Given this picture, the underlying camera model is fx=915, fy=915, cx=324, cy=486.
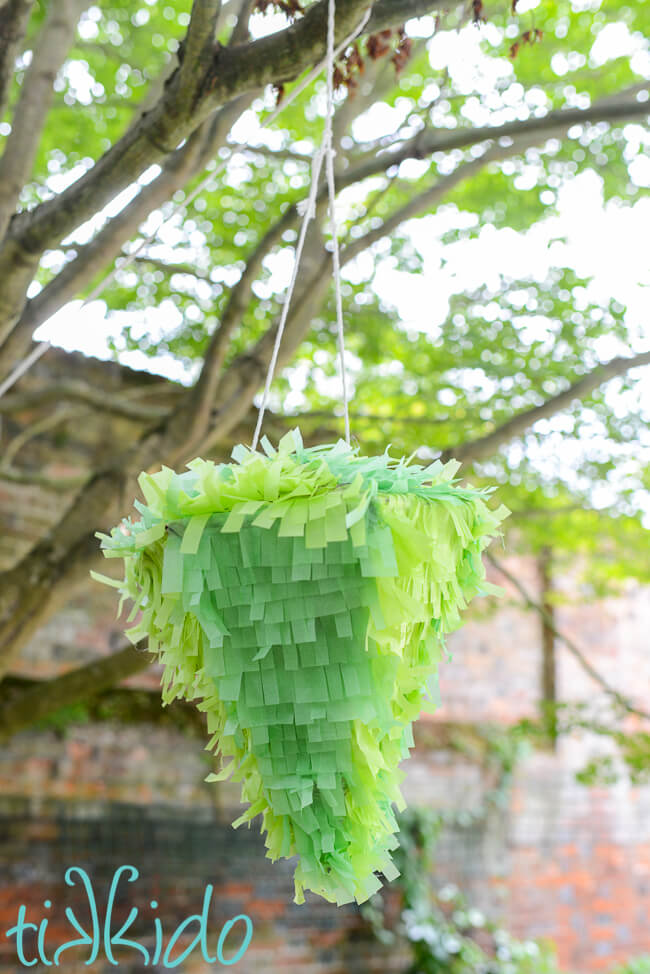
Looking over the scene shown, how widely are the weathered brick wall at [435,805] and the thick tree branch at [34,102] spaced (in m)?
1.75

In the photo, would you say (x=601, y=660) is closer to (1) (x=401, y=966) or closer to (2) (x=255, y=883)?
(1) (x=401, y=966)

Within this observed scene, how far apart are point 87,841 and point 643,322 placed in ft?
7.52

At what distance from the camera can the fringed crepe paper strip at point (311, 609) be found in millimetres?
756

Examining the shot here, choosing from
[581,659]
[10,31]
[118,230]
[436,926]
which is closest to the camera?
[10,31]

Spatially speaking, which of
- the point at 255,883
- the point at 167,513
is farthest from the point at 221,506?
the point at 255,883

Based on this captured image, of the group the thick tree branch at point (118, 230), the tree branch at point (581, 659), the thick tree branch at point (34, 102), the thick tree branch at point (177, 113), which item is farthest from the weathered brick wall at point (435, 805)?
the thick tree branch at point (177, 113)

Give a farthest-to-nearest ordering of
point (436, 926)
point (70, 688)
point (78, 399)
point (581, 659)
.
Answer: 1. point (436, 926)
2. point (78, 399)
3. point (581, 659)
4. point (70, 688)

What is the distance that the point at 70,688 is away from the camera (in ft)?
7.64

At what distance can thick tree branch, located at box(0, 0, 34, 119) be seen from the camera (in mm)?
1395

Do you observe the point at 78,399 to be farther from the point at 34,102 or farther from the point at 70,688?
the point at 34,102

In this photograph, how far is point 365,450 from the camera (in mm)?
2736

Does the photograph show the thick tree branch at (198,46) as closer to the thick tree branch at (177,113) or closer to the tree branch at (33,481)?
the thick tree branch at (177,113)

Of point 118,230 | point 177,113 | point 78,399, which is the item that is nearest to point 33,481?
point 78,399

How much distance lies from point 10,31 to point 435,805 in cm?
351
